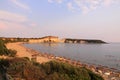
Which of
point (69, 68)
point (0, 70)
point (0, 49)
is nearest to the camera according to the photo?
point (69, 68)

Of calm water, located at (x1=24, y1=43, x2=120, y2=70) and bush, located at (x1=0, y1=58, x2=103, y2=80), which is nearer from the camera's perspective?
bush, located at (x1=0, y1=58, x2=103, y2=80)

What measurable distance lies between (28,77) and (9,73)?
164 centimetres

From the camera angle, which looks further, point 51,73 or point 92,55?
point 92,55

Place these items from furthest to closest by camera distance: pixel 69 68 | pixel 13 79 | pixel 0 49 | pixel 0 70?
pixel 0 49, pixel 0 70, pixel 69 68, pixel 13 79

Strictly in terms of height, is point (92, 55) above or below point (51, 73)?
below

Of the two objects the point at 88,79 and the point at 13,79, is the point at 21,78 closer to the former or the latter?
the point at 13,79

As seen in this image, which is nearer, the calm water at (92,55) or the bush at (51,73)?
the bush at (51,73)

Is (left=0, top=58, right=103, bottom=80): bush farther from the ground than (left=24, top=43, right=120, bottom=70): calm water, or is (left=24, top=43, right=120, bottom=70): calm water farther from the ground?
(left=0, top=58, right=103, bottom=80): bush

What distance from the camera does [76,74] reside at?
41.6ft

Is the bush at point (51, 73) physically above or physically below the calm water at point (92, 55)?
above

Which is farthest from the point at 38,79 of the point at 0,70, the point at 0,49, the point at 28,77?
the point at 0,49

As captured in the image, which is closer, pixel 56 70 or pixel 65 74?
pixel 65 74

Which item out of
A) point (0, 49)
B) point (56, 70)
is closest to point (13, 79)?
point (56, 70)

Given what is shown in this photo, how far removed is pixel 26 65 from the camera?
1352cm
